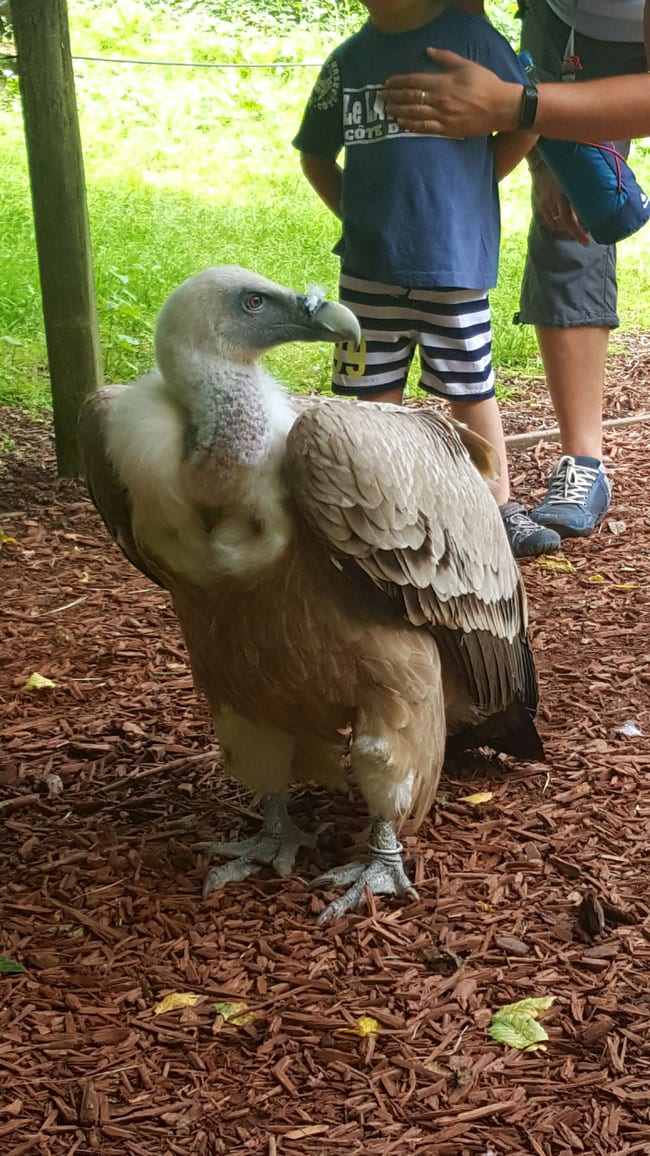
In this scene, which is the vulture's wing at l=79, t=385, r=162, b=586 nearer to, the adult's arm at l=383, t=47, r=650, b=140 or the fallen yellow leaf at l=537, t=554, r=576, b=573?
the adult's arm at l=383, t=47, r=650, b=140

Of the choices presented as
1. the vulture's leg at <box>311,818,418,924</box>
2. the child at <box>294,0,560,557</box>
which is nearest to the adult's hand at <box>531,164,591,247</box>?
the child at <box>294,0,560,557</box>

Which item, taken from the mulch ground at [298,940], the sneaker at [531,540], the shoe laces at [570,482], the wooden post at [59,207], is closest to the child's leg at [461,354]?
the sneaker at [531,540]

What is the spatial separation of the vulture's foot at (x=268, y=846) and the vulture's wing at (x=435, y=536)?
56 centimetres

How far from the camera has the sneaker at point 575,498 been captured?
5805 mm

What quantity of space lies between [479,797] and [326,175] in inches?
100

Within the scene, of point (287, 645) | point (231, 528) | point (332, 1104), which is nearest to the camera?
point (332, 1104)

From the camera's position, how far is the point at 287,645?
3123 mm

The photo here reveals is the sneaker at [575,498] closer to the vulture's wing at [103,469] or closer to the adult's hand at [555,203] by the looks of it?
the adult's hand at [555,203]

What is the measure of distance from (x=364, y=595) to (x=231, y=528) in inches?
17.0

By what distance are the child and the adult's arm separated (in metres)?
0.20

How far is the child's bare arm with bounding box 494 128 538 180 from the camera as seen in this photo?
15.6 ft

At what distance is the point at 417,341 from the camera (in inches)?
199

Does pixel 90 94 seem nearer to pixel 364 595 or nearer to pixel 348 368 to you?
pixel 348 368

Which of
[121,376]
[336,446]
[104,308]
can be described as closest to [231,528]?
[336,446]
